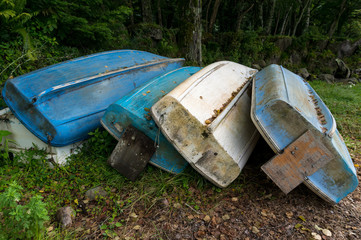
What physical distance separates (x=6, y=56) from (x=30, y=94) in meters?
1.98

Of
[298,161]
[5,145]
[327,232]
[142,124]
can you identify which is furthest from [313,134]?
[5,145]

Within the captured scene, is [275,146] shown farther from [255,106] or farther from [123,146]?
[123,146]

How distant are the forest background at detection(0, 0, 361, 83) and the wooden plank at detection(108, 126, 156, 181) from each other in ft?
7.83

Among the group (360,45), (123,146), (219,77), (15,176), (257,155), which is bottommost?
(360,45)

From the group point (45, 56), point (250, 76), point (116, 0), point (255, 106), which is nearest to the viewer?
point (255, 106)

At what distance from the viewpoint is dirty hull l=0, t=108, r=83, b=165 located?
8.70 feet

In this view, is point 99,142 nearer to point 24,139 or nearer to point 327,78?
point 24,139

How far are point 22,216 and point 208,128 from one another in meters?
1.54

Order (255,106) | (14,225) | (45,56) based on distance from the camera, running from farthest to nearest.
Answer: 1. (45,56)
2. (255,106)
3. (14,225)

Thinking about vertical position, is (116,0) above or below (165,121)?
above

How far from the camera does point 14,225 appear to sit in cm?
173

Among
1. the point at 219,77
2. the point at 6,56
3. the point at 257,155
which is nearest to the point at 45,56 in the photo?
the point at 6,56

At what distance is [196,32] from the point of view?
604 centimetres

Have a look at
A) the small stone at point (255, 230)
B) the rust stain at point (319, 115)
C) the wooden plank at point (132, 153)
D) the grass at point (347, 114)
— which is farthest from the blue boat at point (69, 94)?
the grass at point (347, 114)
